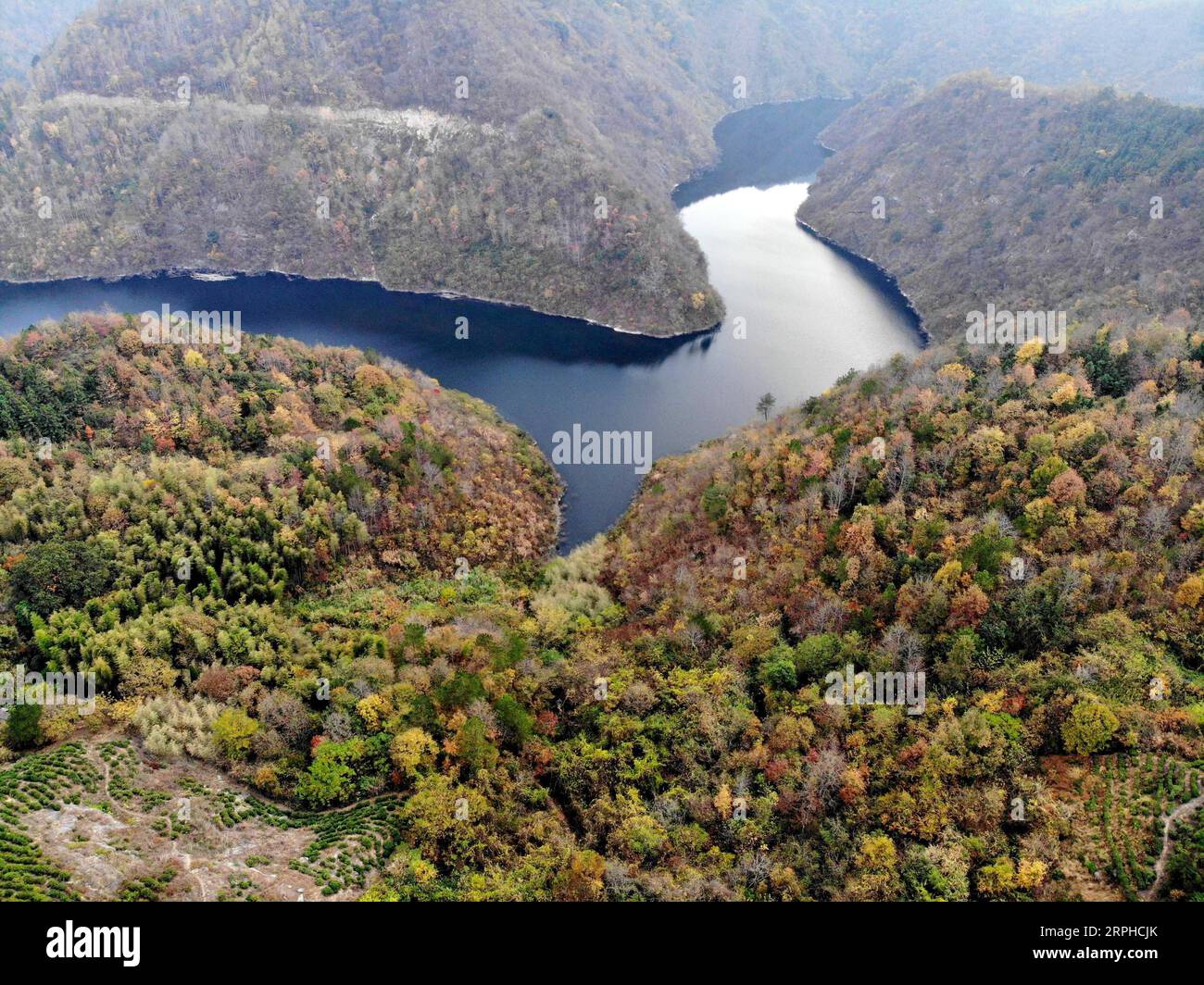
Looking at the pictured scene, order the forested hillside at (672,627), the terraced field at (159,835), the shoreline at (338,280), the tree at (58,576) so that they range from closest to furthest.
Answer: the terraced field at (159,835), the forested hillside at (672,627), the tree at (58,576), the shoreline at (338,280)

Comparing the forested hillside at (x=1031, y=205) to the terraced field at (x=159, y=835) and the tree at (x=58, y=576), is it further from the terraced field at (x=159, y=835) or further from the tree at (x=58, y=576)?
the tree at (x=58, y=576)

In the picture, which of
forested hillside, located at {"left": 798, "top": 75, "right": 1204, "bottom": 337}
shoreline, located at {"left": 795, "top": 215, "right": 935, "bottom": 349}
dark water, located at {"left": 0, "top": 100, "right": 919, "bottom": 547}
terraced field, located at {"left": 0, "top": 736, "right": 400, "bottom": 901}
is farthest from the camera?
shoreline, located at {"left": 795, "top": 215, "right": 935, "bottom": 349}

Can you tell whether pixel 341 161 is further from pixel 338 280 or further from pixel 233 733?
pixel 233 733

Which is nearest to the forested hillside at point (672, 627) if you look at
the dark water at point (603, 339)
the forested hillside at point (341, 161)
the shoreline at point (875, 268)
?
the dark water at point (603, 339)

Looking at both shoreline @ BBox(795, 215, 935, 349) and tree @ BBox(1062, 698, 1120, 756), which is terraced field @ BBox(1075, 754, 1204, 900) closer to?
tree @ BBox(1062, 698, 1120, 756)

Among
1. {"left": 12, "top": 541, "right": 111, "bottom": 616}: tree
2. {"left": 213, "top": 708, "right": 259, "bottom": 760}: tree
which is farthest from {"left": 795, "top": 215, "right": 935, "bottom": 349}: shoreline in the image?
{"left": 12, "top": 541, "right": 111, "bottom": 616}: tree

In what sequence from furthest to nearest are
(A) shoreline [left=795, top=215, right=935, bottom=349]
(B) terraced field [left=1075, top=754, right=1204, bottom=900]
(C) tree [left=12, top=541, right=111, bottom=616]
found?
(A) shoreline [left=795, top=215, right=935, bottom=349] → (C) tree [left=12, top=541, right=111, bottom=616] → (B) terraced field [left=1075, top=754, right=1204, bottom=900]

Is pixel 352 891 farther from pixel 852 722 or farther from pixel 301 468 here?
pixel 301 468
